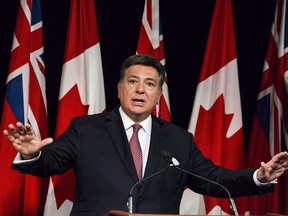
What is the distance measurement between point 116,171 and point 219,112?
1486mm

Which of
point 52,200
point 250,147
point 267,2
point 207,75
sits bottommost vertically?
point 52,200

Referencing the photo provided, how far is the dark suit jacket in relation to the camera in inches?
137

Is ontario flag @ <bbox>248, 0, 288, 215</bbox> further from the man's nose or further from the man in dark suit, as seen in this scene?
the man's nose

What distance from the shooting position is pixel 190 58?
5176 mm

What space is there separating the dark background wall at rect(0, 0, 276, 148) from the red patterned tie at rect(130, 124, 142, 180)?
1.18 metres

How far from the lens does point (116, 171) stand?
353 cm

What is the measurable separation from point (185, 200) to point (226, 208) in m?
0.31

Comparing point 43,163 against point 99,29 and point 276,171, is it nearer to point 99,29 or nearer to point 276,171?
point 276,171

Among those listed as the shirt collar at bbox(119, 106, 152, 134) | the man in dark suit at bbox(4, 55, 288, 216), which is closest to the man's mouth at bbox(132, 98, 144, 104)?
the man in dark suit at bbox(4, 55, 288, 216)

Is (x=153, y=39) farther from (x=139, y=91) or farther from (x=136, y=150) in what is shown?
(x=136, y=150)

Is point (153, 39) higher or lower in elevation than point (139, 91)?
higher

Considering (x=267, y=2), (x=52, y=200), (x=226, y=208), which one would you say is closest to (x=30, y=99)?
(x=52, y=200)

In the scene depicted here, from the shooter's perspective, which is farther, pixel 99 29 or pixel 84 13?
pixel 99 29

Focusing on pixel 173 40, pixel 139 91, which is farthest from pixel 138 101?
pixel 173 40
